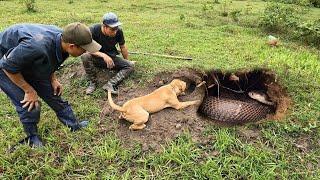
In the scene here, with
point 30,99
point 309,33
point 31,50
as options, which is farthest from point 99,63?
point 309,33

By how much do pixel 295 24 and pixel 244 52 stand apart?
230cm

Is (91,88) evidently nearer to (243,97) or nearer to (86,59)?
(86,59)

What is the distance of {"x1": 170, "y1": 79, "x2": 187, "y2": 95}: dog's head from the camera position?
5363mm

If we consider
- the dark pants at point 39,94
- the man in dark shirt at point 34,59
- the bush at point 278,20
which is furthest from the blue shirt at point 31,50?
the bush at point 278,20

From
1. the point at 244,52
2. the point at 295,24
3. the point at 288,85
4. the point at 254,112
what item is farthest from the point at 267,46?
the point at 254,112

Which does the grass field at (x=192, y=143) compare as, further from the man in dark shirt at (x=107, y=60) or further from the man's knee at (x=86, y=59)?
the man's knee at (x=86, y=59)

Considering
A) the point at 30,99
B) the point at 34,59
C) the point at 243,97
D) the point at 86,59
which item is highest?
the point at 34,59

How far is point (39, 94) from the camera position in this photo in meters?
4.62

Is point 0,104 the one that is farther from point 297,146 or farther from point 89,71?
point 297,146

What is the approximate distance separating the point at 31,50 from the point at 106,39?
225 centimetres

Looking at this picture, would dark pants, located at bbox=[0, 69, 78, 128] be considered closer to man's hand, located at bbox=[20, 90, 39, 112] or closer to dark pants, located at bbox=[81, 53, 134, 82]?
man's hand, located at bbox=[20, 90, 39, 112]

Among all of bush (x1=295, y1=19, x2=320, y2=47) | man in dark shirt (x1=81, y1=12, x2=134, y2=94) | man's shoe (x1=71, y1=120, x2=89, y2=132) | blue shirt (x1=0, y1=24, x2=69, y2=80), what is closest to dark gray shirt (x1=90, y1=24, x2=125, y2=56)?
man in dark shirt (x1=81, y1=12, x2=134, y2=94)

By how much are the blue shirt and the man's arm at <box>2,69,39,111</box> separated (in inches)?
3.1

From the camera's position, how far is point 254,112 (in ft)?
17.7
